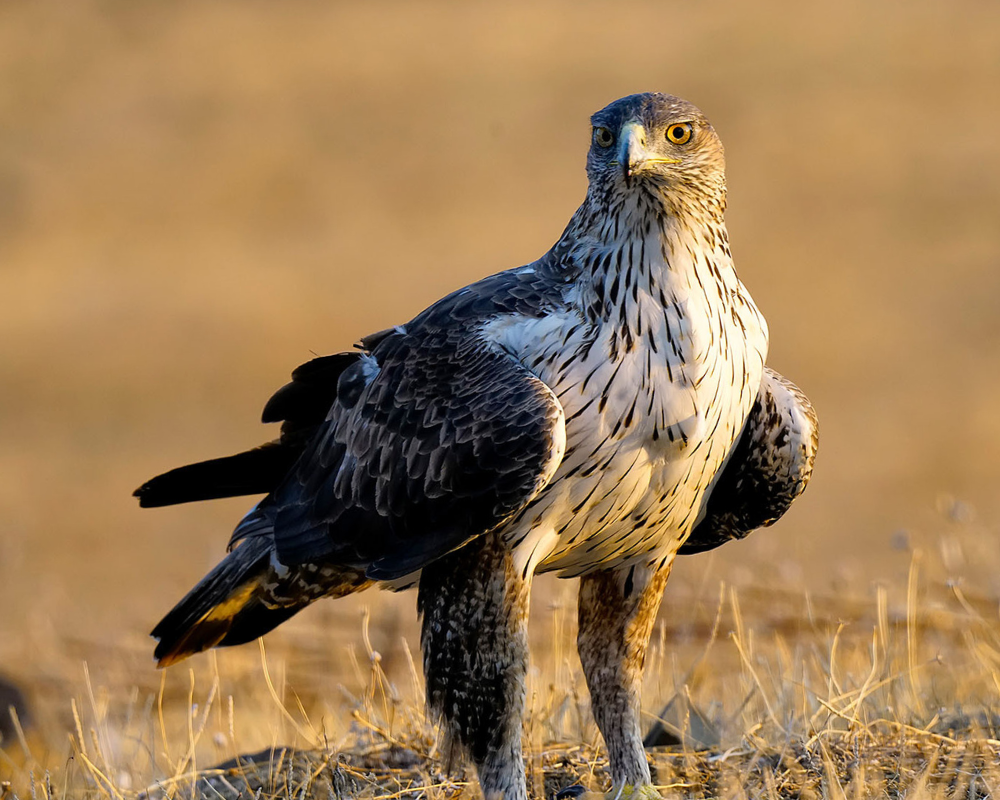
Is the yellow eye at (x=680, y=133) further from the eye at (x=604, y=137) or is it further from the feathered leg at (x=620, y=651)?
the feathered leg at (x=620, y=651)

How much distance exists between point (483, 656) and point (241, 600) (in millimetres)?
1159

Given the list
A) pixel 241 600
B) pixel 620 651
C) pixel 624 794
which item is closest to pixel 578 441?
pixel 620 651

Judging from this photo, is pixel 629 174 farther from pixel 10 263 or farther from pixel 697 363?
pixel 10 263

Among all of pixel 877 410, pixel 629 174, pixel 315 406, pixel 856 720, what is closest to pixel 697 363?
pixel 629 174

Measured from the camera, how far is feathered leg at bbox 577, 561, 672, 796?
200 inches

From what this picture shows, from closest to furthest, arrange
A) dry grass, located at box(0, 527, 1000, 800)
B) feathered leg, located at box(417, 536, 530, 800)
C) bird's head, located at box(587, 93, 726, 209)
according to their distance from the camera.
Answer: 1. bird's head, located at box(587, 93, 726, 209)
2. feathered leg, located at box(417, 536, 530, 800)
3. dry grass, located at box(0, 527, 1000, 800)

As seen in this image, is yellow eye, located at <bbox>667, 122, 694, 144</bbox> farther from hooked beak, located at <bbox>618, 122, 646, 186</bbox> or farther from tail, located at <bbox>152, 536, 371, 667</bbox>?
tail, located at <bbox>152, 536, 371, 667</bbox>

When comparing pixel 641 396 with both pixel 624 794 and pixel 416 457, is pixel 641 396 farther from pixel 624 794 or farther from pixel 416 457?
pixel 624 794

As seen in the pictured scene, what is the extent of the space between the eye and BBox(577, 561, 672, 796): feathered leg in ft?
4.58

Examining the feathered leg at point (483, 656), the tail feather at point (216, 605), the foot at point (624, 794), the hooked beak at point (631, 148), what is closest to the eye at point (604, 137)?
the hooked beak at point (631, 148)

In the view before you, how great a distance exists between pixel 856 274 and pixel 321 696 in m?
14.1

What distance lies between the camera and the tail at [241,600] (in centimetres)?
529

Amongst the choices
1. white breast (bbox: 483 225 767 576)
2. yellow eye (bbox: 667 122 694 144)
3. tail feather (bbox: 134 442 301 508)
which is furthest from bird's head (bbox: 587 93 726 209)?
tail feather (bbox: 134 442 301 508)

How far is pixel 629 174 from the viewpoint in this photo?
4453 millimetres
